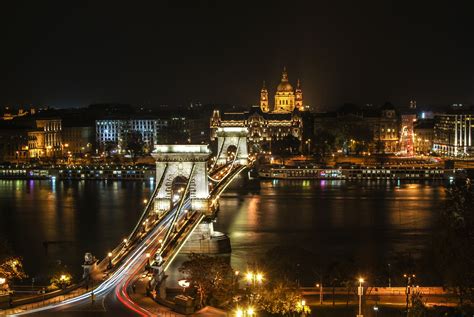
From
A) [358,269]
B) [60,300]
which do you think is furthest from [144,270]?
[358,269]

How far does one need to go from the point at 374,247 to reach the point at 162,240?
5448 millimetres

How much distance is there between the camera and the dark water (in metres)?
18.1

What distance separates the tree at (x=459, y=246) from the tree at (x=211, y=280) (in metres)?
2.99

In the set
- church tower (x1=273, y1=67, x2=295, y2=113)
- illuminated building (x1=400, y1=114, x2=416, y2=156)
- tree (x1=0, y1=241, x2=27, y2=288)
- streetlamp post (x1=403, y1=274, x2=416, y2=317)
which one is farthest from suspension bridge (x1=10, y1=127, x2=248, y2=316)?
church tower (x1=273, y1=67, x2=295, y2=113)

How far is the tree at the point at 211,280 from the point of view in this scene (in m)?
12.0

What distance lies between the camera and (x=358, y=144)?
156 ft

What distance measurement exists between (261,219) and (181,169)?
5796mm

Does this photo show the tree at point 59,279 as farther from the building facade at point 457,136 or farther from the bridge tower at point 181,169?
the building facade at point 457,136

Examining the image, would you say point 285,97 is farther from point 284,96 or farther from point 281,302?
point 281,302

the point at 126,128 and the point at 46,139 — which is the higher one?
the point at 126,128

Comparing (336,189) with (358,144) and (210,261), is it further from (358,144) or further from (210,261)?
(210,261)

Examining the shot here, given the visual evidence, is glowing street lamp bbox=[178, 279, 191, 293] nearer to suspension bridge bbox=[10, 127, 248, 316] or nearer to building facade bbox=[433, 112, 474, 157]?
suspension bridge bbox=[10, 127, 248, 316]

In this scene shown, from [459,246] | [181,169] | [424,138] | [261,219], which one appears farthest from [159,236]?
[424,138]

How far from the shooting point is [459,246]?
Result: 33.0 feet
